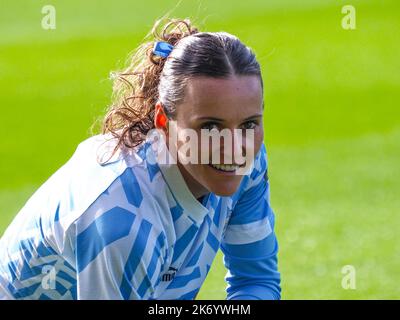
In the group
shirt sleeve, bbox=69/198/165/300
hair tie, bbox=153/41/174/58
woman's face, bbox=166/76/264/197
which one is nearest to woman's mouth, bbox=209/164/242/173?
woman's face, bbox=166/76/264/197

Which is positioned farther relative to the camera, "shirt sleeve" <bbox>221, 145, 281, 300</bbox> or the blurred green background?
the blurred green background

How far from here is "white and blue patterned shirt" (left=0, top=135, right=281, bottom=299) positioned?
3695 mm

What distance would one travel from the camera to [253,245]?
15.1 feet

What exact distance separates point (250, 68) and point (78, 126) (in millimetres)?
7220

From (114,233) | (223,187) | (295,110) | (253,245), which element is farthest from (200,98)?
(295,110)

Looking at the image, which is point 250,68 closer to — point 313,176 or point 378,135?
point 313,176

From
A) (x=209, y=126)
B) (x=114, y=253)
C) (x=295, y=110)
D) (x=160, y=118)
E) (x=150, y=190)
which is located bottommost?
(x=114, y=253)

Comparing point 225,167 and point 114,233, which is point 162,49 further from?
point 114,233

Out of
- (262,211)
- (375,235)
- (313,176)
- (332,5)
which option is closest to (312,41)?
(332,5)

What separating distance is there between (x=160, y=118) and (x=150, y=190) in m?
0.28

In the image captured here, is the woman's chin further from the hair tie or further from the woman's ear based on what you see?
the hair tie

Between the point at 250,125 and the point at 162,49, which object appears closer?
the point at 250,125

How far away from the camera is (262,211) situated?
15.1ft

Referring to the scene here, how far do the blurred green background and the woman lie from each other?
135cm
